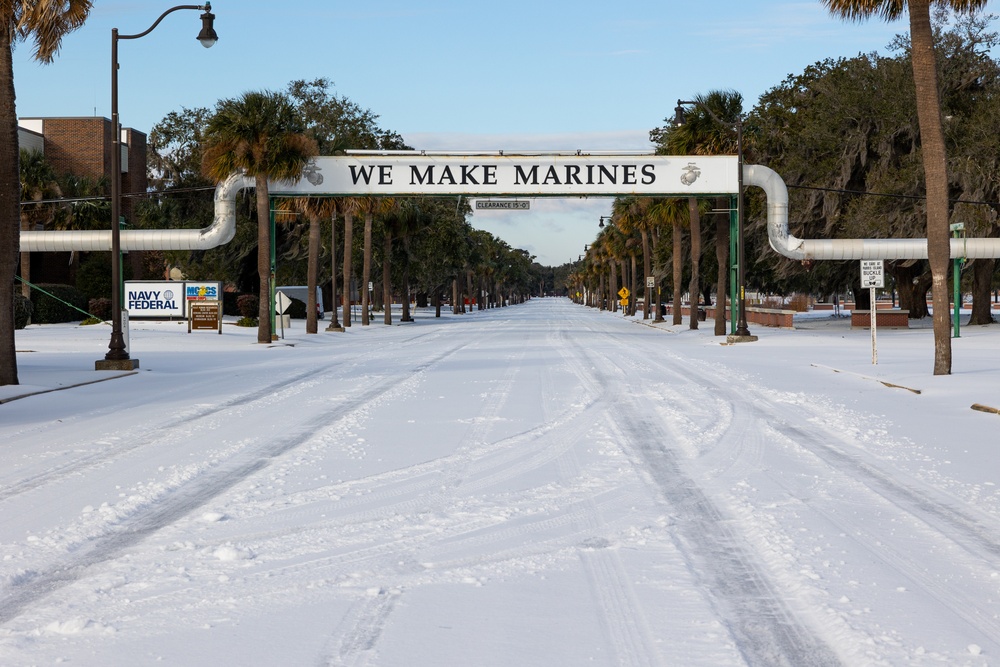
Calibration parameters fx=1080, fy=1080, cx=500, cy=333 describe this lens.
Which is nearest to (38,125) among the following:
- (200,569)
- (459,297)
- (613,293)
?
(459,297)

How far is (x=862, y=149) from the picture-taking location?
45406 mm

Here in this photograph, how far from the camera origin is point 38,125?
62.2 meters

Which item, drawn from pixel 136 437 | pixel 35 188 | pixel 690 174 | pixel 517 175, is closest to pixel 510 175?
pixel 517 175

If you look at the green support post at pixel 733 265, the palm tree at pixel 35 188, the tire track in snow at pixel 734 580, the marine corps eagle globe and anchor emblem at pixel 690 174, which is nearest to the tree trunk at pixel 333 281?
the palm tree at pixel 35 188

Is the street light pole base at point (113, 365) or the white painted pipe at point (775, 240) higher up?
the white painted pipe at point (775, 240)

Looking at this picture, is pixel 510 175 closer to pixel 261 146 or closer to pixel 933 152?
pixel 261 146

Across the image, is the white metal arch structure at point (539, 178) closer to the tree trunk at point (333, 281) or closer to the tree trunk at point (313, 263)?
the tree trunk at point (313, 263)

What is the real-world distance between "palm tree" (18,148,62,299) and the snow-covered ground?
37.3 m

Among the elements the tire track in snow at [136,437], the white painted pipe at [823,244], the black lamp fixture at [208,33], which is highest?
the black lamp fixture at [208,33]

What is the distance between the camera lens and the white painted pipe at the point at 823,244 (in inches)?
1468

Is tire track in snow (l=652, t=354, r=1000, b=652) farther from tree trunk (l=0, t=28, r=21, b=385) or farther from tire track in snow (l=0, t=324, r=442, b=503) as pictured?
tree trunk (l=0, t=28, r=21, b=385)

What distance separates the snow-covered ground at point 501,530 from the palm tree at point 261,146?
20327mm

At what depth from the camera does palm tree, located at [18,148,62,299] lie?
50281 millimetres

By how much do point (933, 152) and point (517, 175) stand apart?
20.2m
